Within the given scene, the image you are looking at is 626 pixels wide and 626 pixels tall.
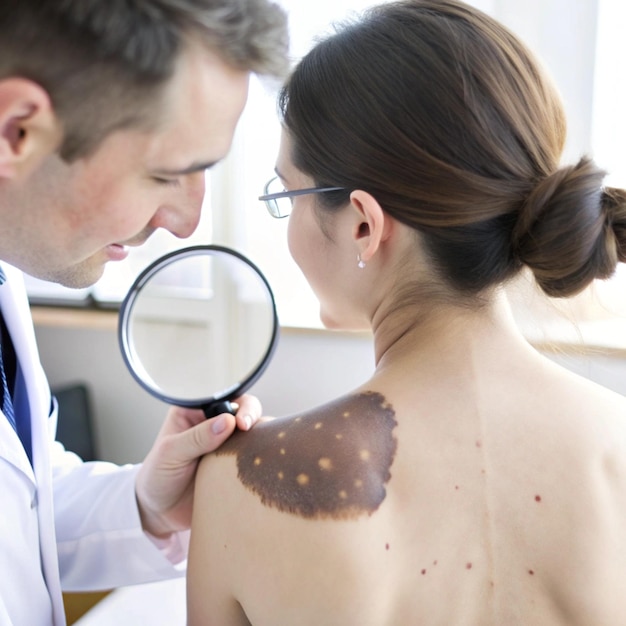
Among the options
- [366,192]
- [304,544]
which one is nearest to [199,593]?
[304,544]

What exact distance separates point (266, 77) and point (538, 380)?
51cm

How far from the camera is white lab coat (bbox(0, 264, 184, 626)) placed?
115cm

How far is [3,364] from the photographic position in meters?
1.28

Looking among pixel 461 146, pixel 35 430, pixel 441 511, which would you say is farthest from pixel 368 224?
pixel 35 430

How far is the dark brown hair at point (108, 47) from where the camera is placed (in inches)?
31.2

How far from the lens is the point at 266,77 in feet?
3.27

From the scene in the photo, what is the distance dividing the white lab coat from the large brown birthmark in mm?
429

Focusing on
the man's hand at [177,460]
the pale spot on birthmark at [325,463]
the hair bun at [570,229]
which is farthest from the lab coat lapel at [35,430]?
the hair bun at [570,229]

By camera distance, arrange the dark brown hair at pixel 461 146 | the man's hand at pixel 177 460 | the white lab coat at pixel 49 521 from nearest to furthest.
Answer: the dark brown hair at pixel 461 146, the man's hand at pixel 177 460, the white lab coat at pixel 49 521

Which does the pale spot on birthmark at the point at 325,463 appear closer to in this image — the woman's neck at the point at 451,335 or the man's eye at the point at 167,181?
the woman's neck at the point at 451,335

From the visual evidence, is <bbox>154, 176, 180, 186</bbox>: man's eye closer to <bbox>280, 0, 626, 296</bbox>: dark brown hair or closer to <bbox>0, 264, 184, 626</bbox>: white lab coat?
<bbox>280, 0, 626, 296</bbox>: dark brown hair

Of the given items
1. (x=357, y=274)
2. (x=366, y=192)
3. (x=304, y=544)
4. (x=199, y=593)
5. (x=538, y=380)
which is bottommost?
(x=199, y=593)

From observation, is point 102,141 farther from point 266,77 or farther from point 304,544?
point 304,544

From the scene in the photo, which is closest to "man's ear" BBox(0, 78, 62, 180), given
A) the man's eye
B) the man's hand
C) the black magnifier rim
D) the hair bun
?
the man's eye
